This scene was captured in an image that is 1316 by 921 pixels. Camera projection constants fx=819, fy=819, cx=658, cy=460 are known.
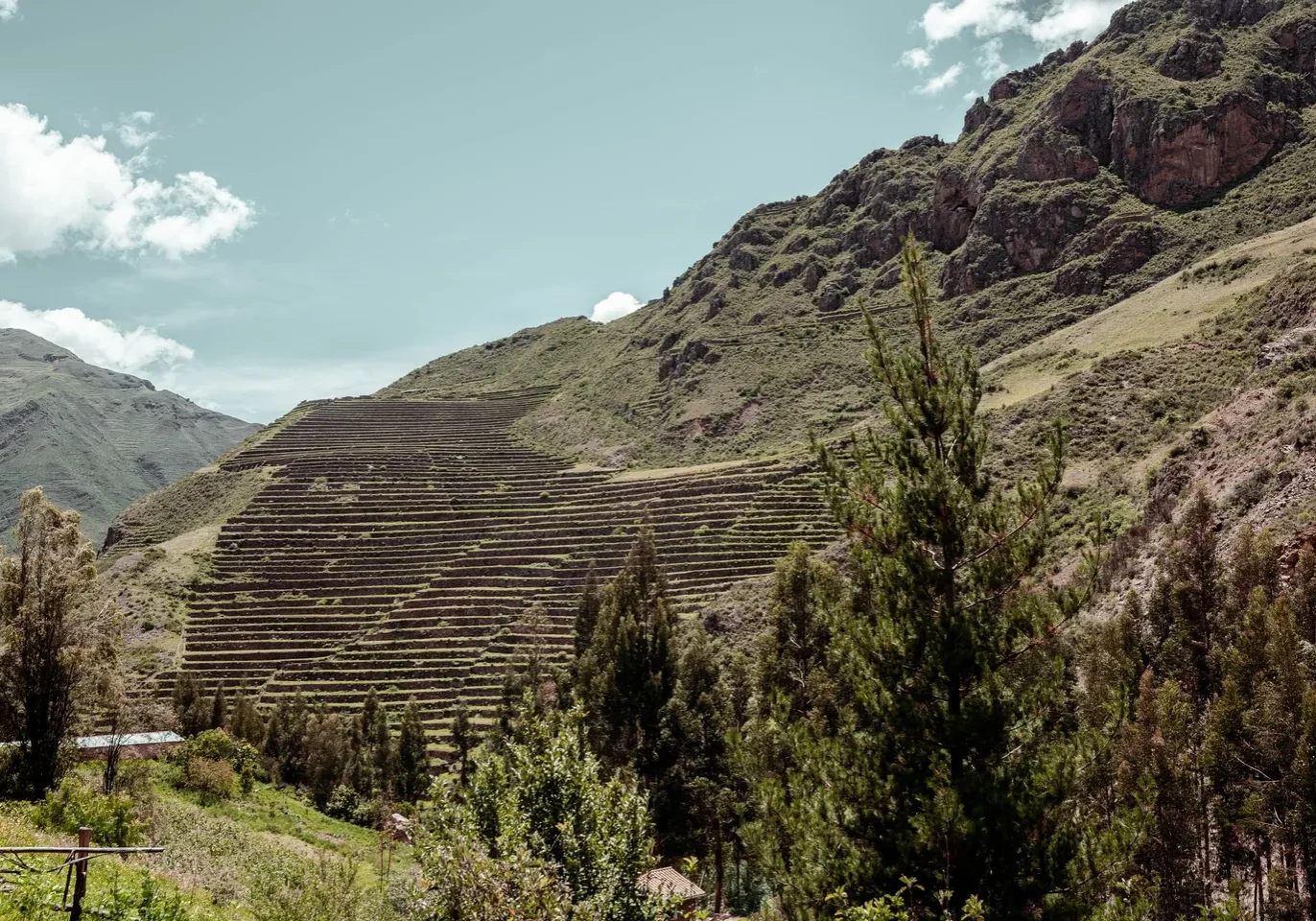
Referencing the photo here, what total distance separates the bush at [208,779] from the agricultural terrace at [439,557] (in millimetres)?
19791

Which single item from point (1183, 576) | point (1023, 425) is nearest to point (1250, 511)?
point (1183, 576)

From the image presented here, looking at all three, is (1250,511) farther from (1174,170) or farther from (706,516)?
(1174,170)

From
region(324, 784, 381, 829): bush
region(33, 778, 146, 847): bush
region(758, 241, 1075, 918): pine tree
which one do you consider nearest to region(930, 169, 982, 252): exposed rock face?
region(324, 784, 381, 829): bush

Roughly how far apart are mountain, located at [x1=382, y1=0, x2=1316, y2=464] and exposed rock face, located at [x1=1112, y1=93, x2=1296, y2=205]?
0.18 metres

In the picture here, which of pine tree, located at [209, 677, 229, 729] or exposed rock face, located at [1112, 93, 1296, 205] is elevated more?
exposed rock face, located at [1112, 93, 1296, 205]

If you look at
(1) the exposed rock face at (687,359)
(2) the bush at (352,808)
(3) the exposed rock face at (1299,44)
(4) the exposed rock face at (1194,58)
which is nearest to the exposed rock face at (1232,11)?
(3) the exposed rock face at (1299,44)

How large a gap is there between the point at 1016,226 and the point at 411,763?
88.9 metres

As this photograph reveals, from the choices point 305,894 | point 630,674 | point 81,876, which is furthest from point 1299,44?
point 81,876

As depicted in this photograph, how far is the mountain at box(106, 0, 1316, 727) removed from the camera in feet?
144

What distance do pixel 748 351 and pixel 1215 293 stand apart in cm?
5586

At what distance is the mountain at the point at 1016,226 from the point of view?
85.1 m

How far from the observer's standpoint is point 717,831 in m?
24.5

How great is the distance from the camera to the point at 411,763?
3728 centimetres

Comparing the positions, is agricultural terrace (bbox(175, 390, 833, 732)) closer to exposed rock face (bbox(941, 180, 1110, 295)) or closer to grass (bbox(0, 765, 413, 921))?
grass (bbox(0, 765, 413, 921))
